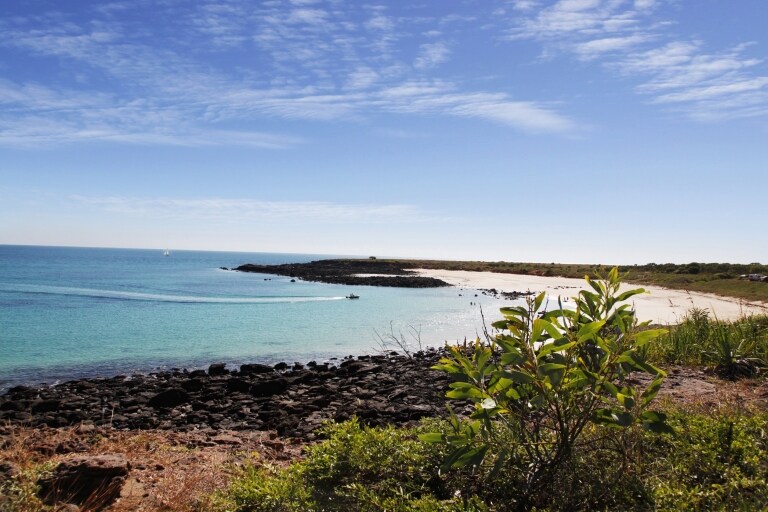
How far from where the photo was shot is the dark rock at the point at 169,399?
40.5 ft

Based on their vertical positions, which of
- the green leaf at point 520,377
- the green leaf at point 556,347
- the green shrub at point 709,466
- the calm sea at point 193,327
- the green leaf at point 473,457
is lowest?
the calm sea at point 193,327

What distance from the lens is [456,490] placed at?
391cm

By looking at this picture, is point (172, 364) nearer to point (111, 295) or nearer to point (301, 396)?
point (301, 396)

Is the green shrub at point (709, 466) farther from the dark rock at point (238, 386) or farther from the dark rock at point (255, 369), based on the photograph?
the dark rock at point (255, 369)

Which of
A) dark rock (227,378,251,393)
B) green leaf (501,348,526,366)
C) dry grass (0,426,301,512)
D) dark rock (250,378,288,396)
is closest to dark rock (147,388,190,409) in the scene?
dark rock (227,378,251,393)

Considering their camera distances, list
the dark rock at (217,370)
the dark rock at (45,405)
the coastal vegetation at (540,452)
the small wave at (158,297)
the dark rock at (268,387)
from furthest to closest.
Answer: the small wave at (158,297) → the dark rock at (217,370) → the dark rock at (268,387) → the dark rock at (45,405) → the coastal vegetation at (540,452)

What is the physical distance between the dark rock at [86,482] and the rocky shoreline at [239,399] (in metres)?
3.74

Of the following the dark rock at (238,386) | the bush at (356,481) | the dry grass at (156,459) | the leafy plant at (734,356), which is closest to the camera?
the bush at (356,481)

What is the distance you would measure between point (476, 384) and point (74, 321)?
90.7 feet

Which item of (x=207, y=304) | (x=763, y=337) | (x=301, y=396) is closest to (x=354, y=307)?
(x=207, y=304)

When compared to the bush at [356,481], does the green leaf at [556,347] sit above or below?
above

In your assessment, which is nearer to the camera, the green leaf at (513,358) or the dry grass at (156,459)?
the green leaf at (513,358)

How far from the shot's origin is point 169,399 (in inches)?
492

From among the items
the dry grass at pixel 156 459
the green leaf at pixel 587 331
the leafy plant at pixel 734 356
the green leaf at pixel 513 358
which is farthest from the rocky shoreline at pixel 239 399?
the green leaf at pixel 587 331
